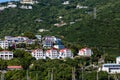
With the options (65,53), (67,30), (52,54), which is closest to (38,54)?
(52,54)

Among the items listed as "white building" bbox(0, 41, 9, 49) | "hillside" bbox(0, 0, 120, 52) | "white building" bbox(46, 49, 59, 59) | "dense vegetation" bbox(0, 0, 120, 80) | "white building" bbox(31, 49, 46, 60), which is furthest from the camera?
"hillside" bbox(0, 0, 120, 52)

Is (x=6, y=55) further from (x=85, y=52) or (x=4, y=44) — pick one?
(x=85, y=52)

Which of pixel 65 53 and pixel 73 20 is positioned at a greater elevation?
pixel 65 53

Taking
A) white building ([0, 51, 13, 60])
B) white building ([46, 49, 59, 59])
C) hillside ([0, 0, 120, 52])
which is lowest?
hillside ([0, 0, 120, 52])

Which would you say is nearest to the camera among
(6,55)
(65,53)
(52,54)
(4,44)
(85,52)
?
(6,55)

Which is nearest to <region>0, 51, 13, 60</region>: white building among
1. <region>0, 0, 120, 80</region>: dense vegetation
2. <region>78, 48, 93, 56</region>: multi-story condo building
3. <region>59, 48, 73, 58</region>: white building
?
<region>0, 0, 120, 80</region>: dense vegetation

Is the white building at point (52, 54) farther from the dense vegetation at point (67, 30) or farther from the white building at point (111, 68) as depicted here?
the white building at point (111, 68)

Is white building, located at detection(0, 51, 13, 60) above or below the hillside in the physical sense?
above

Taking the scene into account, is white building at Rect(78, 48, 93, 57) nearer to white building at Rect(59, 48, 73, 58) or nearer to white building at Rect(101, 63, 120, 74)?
white building at Rect(59, 48, 73, 58)

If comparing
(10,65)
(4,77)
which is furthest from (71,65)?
(4,77)

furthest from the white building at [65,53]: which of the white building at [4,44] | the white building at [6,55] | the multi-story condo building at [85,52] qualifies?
the white building at [4,44]

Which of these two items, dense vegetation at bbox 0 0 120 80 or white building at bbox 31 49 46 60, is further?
white building at bbox 31 49 46 60
